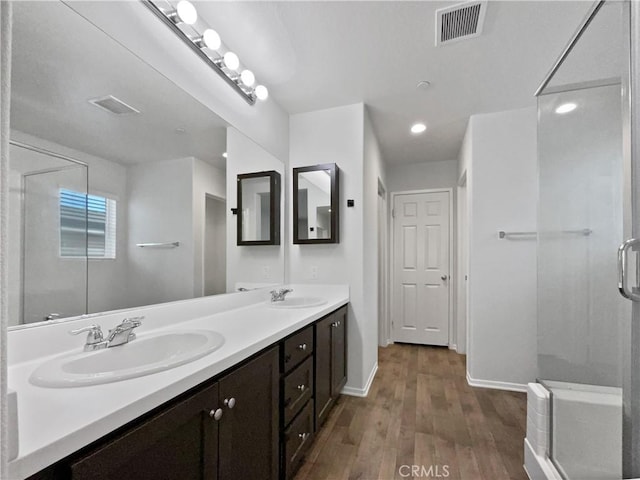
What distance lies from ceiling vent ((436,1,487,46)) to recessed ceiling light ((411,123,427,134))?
1.17 metres

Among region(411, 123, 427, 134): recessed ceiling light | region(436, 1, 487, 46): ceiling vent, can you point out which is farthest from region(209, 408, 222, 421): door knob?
region(411, 123, 427, 134): recessed ceiling light

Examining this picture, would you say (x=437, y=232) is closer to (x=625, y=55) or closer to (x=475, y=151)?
(x=475, y=151)

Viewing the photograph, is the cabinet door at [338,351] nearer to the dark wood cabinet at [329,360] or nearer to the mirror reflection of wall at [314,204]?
the dark wood cabinet at [329,360]

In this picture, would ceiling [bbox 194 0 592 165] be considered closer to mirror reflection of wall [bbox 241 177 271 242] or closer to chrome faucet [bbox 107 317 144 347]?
mirror reflection of wall [bbox 241 177 271 242]

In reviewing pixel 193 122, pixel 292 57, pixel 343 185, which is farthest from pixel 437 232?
pixel 193 122

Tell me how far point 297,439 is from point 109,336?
1.02 metres

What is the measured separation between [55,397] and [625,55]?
1.86 metres

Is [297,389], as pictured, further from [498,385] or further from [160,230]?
[498,385]

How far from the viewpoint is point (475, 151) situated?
9.04ft

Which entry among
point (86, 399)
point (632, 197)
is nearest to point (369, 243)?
point (632, 197)

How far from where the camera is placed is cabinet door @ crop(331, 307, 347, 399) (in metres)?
2.06

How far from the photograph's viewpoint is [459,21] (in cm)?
161

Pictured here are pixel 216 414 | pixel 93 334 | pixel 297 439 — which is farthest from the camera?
pixel 297 439

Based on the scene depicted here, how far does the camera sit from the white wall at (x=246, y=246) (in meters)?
1.87
